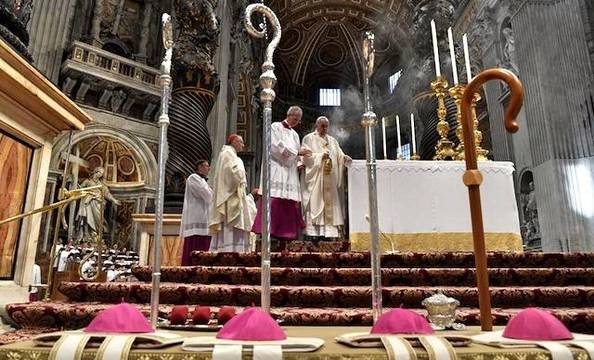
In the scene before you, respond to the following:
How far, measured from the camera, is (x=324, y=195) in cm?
568

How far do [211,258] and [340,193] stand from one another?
2.32 m

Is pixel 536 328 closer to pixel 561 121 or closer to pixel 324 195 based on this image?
pixel 324 195

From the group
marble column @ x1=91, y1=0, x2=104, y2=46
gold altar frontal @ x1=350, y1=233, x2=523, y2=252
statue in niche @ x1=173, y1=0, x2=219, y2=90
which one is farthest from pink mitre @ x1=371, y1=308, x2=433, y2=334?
marble column @ x1=91, y1=0, x2=104, y2=46

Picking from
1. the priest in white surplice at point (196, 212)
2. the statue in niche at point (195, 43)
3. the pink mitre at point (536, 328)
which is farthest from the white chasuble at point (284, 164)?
the pink mitre at point (536, 328)

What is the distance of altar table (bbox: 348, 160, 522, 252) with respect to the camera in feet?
16.0

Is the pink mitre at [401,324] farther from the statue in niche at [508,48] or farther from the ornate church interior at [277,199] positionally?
the statue in niche at [508,48]

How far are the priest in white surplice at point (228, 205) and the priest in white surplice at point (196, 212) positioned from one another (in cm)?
55

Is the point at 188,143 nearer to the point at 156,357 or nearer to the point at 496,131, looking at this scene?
the point at 156,357

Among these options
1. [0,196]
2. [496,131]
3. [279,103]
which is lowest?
[0,196]

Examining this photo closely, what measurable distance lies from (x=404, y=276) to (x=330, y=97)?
84.6 ft

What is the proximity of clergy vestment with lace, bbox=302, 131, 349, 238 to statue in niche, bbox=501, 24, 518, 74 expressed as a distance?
10006mm

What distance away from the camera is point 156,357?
3.86 feet

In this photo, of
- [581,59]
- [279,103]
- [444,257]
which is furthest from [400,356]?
[279,103]

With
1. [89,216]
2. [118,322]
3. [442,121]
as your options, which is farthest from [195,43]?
[118,322]
